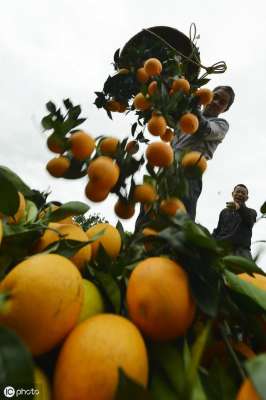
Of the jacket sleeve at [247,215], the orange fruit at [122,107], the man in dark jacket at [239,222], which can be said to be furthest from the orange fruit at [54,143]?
the jacket sleeve at [247,215]

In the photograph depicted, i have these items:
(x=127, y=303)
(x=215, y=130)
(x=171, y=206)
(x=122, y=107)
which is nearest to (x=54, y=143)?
(x=171, y=206)

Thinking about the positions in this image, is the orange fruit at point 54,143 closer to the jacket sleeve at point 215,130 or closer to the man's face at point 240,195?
the jacket sleeve at point 215,130

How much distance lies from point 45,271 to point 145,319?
0.14 m

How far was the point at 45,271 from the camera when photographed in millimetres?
467

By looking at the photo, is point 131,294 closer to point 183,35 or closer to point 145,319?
point 145,319

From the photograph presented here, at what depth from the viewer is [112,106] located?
150 centimetres

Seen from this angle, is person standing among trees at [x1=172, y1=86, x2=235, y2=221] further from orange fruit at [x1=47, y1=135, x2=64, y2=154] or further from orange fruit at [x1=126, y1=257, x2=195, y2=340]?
orange fruit at [x1=126, y1=257, x2=195, y2=340]

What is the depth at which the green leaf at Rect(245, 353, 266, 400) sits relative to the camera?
1.20 feet

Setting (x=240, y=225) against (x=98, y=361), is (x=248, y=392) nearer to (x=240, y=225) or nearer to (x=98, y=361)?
(x=98, y=361)

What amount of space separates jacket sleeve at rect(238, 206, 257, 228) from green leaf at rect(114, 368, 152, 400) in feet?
8.35

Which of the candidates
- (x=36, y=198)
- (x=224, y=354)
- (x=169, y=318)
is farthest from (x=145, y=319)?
(x=36, y=198)

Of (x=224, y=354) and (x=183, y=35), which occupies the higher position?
(x=183, y=35)

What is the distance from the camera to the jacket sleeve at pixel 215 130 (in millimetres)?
1886

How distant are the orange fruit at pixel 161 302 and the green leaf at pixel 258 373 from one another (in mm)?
101
